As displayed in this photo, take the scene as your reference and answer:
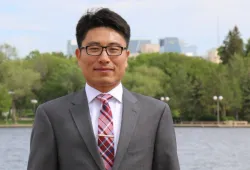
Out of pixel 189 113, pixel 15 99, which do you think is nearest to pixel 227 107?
pixel 189 113

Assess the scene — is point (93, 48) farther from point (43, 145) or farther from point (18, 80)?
point (18, 80)

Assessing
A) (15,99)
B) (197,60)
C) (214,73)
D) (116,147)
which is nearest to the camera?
(116,147)

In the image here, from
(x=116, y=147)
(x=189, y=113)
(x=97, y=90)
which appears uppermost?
(x=97, y=90)

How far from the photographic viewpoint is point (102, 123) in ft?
12.4

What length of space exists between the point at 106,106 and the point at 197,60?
9516 cm

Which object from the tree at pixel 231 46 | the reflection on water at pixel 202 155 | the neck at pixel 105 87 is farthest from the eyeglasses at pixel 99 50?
the tree at pixel 231 46

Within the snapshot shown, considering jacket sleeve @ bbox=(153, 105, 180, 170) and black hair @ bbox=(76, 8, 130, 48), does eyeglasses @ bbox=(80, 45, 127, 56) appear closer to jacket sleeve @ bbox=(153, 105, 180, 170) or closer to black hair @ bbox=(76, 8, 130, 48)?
black hair @ bbox=(76, 8, 130, 48)

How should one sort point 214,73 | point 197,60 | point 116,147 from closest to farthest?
point 116,147 < point 214,73 < point 197,60

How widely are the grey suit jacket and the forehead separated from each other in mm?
285

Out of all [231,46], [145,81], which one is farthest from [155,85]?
[231,46]

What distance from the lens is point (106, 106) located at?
3.81 m

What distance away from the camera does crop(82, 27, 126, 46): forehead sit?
3803mm

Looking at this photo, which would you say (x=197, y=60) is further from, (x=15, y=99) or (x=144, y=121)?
(x=144, y=121)

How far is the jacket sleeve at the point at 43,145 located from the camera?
12.5 feet
